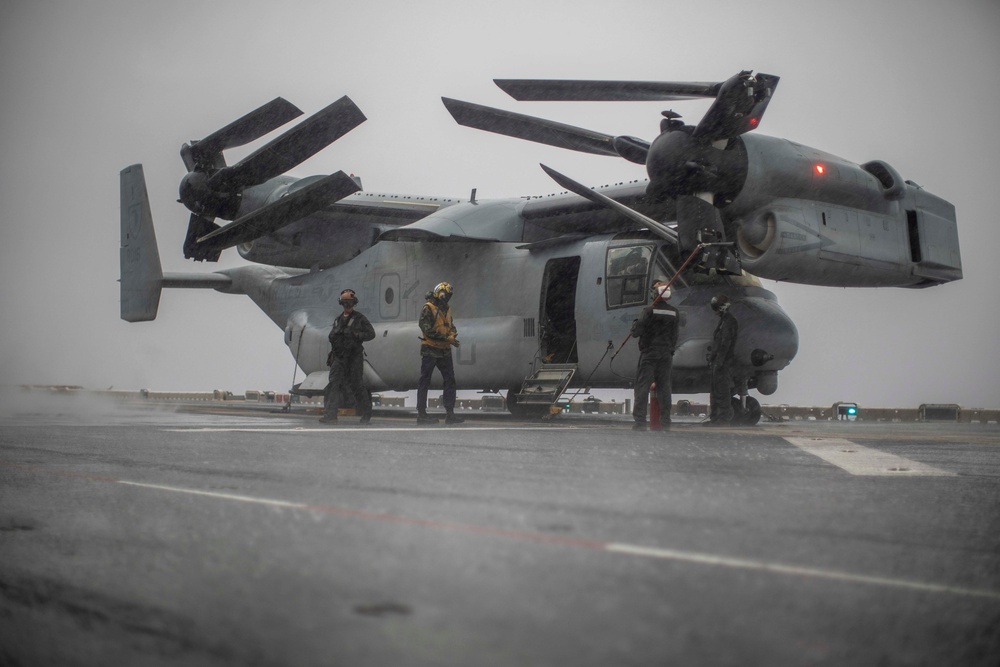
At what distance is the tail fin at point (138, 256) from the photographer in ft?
56.1

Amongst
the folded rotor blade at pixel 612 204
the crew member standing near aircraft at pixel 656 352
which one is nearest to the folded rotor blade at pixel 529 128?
the folded rotor blade at pixel 612 204

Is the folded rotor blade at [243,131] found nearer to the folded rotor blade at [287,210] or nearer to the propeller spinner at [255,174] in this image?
the propeller spinner at [255,174]

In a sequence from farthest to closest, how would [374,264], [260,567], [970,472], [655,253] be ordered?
[374,264] < [655,253] < [970,472] < [260,567]

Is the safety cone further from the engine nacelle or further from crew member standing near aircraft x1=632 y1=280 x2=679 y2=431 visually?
the engine nacelle

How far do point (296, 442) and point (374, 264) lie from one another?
28.1ft

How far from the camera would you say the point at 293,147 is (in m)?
13.2

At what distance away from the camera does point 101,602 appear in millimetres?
1906

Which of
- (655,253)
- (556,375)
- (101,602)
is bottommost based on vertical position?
(101,602)

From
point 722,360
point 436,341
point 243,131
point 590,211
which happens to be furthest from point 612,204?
point 243,131

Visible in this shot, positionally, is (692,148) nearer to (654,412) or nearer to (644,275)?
(644,275)

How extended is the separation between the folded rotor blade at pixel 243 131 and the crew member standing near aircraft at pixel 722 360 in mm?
7053

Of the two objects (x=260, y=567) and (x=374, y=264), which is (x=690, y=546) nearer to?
(x=260, y=567)

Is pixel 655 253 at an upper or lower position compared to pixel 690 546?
upper

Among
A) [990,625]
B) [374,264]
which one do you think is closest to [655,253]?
[374,264]
